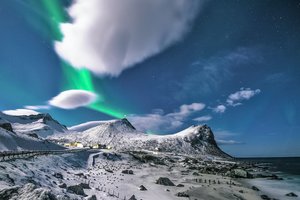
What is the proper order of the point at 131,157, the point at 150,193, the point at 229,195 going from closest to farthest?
1. the point at 150,193
2. the point at 229,195
3. the point at 131,157

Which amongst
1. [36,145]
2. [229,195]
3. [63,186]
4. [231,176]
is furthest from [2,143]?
[231,176]

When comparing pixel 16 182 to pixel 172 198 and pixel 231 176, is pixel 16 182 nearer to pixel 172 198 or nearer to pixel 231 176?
pixel 172 198

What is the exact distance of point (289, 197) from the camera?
→ 50.0m

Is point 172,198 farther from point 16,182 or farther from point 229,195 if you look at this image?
point 16,182

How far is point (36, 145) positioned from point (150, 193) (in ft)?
219

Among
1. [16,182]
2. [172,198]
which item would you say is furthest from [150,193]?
[16,182]

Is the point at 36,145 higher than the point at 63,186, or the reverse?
the point at 36,145

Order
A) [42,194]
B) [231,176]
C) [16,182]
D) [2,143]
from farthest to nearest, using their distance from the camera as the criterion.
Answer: [231,176], [2,143], [16,182], [42,194]

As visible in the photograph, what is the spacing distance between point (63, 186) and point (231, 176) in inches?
2627

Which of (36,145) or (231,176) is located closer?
(231,176)

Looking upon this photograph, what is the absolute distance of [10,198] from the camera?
1529 cm

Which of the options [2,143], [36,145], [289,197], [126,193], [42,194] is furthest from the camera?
[36,145]

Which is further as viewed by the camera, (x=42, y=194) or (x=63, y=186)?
(x=63, y=186)

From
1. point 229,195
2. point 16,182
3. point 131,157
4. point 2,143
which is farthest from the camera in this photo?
point 131,157
